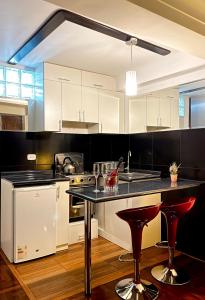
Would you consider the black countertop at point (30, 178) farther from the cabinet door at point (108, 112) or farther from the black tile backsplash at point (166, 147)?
the black tile backsplash at point (166, 147)

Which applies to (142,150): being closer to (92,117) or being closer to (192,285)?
(92,117)

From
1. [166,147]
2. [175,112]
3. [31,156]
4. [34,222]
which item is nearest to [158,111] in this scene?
[175,112]

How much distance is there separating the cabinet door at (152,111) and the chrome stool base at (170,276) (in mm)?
1866

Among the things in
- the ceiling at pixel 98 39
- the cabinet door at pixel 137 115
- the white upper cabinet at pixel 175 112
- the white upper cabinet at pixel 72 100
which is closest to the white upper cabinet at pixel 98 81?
the white upper cabinet at pixel 72 100

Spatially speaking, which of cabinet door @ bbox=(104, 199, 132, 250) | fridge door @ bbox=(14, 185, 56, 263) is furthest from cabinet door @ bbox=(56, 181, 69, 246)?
cabinet door @ bbox=(104, 199, 132, 250)

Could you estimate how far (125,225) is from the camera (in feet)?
9.74

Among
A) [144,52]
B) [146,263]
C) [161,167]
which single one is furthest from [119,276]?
[144,52]

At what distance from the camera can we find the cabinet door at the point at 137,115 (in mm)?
3594

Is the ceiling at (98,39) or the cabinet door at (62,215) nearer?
the ceiling at (98,39)

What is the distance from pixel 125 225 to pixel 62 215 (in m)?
0.78

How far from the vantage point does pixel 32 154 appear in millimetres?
3301

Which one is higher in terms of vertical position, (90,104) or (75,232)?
(90,104)

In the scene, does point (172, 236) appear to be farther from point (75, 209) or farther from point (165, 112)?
point (165, 112)

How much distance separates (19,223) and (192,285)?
181 cm
